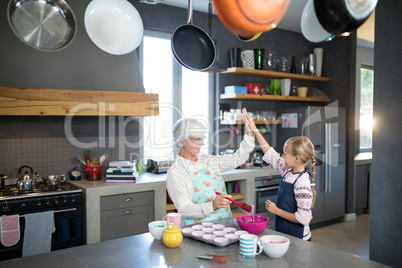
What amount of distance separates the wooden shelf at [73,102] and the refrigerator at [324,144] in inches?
86.1

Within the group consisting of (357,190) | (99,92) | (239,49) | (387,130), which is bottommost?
(357,190)

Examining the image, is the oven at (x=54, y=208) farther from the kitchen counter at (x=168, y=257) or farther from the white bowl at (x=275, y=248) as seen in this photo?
the white bowl at (x=275, y=248)

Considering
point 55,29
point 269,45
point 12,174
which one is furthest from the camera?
point 269,45

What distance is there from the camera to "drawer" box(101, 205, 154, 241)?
3.34 metres

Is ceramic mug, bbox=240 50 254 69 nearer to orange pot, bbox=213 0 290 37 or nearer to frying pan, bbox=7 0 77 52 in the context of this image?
frying pan, bbox=7 0 77 52

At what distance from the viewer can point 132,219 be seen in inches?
137

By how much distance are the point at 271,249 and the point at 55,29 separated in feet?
4.69

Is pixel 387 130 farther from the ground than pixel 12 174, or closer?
farther from the ground

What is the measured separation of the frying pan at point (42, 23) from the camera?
5.25ft

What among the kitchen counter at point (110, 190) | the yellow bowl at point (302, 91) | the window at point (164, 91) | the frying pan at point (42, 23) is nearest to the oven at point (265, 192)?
the kitchen counter at point (110, 190)

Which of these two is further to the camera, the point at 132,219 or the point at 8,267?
the point at 132,219

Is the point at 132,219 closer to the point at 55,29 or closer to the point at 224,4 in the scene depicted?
the point at 55,29

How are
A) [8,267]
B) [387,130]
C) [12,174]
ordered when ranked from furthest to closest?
[12,174] < [387,130] < [8,267]

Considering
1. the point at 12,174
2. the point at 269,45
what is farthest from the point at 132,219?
the point at 269,45
